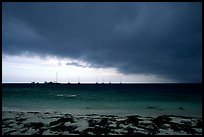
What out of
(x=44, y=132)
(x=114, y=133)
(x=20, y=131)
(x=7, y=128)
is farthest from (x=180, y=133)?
(x=7, y=128)

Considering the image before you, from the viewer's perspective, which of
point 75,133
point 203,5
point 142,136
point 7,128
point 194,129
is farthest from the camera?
point 194,129

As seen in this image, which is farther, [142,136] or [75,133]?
[75,133]

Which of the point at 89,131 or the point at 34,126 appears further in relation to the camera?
the point at 34,126

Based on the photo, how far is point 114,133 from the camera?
12.5 metres

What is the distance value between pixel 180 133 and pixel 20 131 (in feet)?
40.1

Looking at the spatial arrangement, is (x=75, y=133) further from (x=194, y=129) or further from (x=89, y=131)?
(x=194, y=129)

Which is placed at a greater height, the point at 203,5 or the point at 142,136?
the point at 203,5

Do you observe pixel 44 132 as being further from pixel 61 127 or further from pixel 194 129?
pixel 194 129

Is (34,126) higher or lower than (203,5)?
lower

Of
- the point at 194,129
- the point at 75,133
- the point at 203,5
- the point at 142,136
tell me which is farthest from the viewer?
the point at 194,129

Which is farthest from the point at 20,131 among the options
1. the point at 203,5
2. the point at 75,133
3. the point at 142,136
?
the point at 203,5

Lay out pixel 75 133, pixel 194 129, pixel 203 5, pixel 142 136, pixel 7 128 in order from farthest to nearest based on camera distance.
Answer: pixel 194 129 < pixel 7 128 < pixel 75 133 < pixel 142 136 < pixel 203 5

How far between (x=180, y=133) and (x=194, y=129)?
2.16 m

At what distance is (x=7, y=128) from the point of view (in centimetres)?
1333
